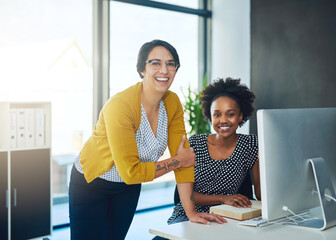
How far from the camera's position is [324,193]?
156cm

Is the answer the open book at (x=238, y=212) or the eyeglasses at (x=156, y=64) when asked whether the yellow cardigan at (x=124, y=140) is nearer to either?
the eyeglasses at (x=156, y=64)

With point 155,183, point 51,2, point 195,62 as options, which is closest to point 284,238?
point 51,2

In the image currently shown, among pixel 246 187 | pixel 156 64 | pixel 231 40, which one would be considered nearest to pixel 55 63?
pixel 231 40

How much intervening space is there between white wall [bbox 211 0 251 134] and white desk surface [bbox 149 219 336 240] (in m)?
3.35

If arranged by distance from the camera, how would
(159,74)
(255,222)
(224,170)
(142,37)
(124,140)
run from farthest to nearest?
(142,37) < (224,170) < (159,74) < (124,140) < (255,222)

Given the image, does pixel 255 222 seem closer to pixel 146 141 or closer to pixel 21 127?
pixel 146 141

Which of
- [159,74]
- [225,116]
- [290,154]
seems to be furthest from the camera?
[225,116]

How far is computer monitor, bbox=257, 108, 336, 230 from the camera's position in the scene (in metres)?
1.42

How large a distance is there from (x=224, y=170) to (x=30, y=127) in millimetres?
2028

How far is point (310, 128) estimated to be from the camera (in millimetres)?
1562

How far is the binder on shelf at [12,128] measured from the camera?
3.37 metres

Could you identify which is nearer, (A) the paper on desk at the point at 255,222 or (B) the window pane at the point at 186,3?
(A) the paper on desk at the point at 255,222

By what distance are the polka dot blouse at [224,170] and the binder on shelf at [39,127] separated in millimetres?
1841

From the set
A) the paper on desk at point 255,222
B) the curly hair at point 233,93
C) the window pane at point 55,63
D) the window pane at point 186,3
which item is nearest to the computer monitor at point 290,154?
the paper on desk at point 255,222
